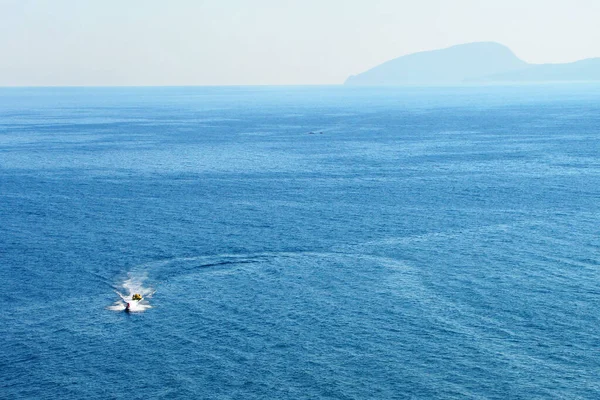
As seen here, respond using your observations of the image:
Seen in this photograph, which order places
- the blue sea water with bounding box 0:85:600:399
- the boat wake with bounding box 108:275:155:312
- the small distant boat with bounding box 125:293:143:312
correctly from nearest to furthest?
1. the blue sea water with bounding box 0:85:600:399
2. the small distant boat with bounding box 125:293:143:312
3. the boat wake with bounding box 108:275:155:312

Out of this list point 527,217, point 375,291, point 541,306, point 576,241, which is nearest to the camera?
point 541,306

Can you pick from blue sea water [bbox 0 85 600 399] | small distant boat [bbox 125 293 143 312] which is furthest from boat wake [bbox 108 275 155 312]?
blue sea water [bbox 0 85 600 399]

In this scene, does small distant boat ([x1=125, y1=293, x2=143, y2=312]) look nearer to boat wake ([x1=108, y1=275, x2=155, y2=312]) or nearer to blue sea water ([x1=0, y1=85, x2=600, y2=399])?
boat wake ([x1=108, y1=275, x2=155, y2=312])

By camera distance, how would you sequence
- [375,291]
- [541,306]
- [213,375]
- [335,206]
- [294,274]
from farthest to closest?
[335,206] < [294,274] < [375,291] < [541,306] < [213,375]

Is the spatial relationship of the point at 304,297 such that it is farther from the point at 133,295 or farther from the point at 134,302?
the point at 133,295

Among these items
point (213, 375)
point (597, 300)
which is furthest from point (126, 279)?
point (597, 300)

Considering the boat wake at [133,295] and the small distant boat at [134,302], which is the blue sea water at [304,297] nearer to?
the boat wake at [133,295]

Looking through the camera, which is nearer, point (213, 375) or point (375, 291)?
point (213, 375)

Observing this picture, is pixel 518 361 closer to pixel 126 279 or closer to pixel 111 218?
pixel 126 279
